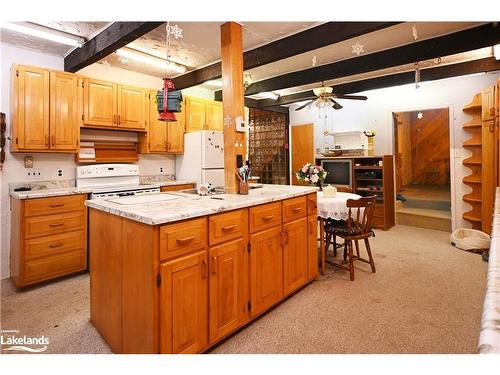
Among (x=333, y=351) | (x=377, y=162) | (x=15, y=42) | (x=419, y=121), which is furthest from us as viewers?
(x=419, y=121)

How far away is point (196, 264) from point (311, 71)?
3605 mm

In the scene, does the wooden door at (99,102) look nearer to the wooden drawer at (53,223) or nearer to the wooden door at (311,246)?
the wooden drawer at (53,223)

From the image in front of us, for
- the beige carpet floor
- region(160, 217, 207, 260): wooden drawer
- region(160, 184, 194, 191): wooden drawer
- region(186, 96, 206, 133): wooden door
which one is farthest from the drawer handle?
region(186, 96, 206, 133): wooden door

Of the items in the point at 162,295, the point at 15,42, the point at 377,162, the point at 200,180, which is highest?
the point at 15,42

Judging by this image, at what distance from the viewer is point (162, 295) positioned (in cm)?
144

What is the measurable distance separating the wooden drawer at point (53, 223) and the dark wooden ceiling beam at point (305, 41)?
2.51 metres

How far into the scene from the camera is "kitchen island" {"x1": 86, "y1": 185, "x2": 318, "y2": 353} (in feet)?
4.76

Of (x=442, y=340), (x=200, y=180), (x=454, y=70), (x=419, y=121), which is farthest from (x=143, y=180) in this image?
(x=419, y=121)

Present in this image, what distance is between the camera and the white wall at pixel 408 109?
15.0 ft

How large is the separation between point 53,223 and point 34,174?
2.76 ft

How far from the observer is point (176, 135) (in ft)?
14.5

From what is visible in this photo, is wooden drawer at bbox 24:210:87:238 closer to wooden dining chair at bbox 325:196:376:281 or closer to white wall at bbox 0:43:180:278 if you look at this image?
white wall at bbox 0:43:180:278

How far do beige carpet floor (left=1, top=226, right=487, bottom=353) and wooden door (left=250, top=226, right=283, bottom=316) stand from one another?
5.9 inches

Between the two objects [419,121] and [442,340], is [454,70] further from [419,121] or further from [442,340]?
[419,121]
